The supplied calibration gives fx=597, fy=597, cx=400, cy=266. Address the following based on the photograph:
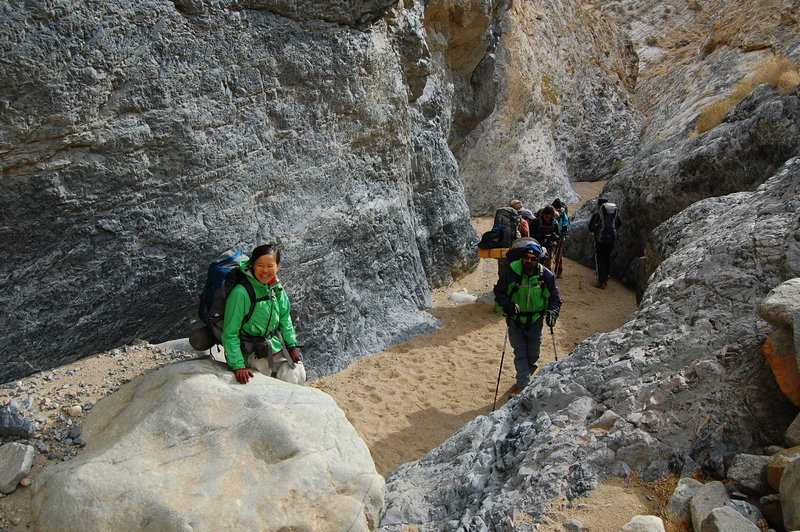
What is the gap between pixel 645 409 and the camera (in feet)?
16.1

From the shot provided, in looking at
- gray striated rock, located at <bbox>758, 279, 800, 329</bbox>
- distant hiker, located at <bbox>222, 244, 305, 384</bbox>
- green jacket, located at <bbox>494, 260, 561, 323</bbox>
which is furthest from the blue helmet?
distant hiker, located at <bbox>222, 244, 305, 384</bbox>

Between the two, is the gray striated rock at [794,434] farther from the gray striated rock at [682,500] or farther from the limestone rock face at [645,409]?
the gray striated rock at [682,500]

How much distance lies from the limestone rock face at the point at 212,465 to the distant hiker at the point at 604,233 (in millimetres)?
9971

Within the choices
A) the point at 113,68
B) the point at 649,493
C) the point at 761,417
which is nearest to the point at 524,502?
the point at 649,493

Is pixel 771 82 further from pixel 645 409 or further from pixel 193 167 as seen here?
pixel 193 167

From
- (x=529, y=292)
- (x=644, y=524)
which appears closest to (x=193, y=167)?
Result: (x=529, y=292)

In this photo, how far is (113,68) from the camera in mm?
6602

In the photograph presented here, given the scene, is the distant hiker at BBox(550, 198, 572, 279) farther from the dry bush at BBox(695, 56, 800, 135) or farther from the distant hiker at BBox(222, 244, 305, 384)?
the distant hiker at BBox(222, 244, 305, 384)

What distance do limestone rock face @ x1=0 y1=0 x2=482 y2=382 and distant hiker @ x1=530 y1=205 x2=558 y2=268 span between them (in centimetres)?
311

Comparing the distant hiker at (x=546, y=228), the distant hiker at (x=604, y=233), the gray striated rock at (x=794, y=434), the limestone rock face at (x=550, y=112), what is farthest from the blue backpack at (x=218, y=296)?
the limestone rock face at (x=550, y=112)

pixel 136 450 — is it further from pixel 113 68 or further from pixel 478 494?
pixel 113 68

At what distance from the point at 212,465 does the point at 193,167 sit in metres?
4.24

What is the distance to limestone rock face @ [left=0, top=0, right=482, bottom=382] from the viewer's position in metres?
6.16

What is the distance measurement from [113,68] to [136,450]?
4.31 metres
